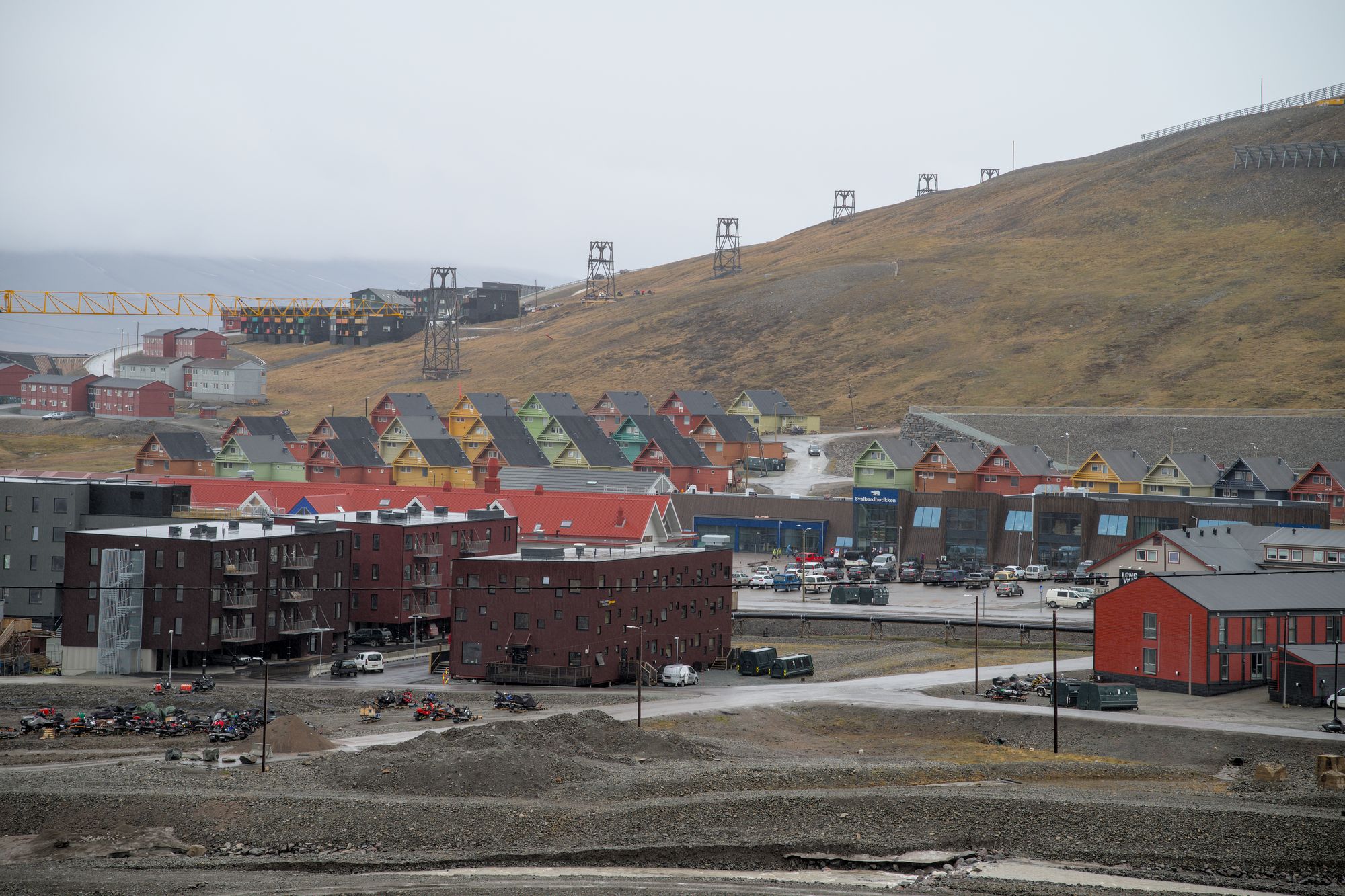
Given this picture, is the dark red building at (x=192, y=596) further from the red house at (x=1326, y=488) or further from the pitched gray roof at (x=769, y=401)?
the pitched gray roof at (x=769, y=401)

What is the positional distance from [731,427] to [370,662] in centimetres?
6426

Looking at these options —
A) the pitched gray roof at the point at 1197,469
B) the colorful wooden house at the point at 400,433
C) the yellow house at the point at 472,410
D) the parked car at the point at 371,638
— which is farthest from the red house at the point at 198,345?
the parked car at the point at 371,638

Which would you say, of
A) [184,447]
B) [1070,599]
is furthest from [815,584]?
[184,447]

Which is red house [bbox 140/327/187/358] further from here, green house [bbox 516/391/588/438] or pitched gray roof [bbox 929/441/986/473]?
pitched gray roof [bbox 929/441/986/473]

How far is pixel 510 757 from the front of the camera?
38.2m

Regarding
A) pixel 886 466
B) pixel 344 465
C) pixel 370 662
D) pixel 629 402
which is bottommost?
pixel 370 662

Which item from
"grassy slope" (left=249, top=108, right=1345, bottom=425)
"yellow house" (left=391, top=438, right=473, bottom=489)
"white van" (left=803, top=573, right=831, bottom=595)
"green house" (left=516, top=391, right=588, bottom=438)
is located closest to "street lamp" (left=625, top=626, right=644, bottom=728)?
"white van" (left=803, top=573, right=831, bottom=595)

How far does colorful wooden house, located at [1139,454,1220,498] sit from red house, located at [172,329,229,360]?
114 metres

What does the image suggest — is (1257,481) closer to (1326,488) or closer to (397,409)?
(1326,488)

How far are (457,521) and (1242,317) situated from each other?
97.8 meters

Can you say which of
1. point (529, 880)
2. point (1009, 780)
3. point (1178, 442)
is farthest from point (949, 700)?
point (1178, 442)

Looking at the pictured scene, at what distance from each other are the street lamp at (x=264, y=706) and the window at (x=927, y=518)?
42.9 meters

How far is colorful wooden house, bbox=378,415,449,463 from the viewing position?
11031 centimetres

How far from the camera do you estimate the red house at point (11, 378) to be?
166 meters
